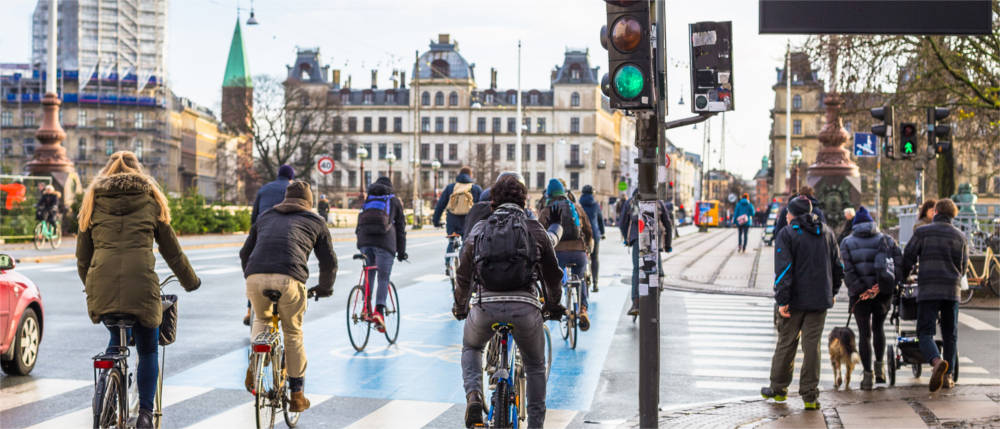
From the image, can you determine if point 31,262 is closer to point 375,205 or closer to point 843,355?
point 375,205

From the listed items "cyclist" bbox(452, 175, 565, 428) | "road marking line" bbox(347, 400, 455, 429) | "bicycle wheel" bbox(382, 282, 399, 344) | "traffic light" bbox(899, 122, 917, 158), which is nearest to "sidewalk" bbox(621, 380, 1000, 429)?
"road marking line" bbox(347, 400, 455, 429)

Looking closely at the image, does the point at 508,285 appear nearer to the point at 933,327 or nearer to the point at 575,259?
the point at 933,327

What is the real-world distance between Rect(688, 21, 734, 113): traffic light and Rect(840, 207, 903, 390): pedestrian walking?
311cm

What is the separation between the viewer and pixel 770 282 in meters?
22.2

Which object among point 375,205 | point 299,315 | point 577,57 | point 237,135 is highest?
point 577,57

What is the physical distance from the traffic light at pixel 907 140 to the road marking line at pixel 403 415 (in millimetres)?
10488

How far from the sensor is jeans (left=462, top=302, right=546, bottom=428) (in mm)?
5871

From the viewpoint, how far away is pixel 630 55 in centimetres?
688

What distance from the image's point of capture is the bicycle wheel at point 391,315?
462 inches

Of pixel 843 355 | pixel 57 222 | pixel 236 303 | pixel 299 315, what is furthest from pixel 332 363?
pixel 57 222

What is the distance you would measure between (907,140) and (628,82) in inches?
424

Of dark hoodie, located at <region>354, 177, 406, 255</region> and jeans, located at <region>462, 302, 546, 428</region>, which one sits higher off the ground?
dark hoodie, located at <region>354, 177, 406, 255</region>

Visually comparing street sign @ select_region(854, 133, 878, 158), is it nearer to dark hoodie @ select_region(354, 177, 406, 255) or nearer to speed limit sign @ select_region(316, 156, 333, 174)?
dark hoodie @ select_region(354, 177, 406, 255)

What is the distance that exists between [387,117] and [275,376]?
401ft
